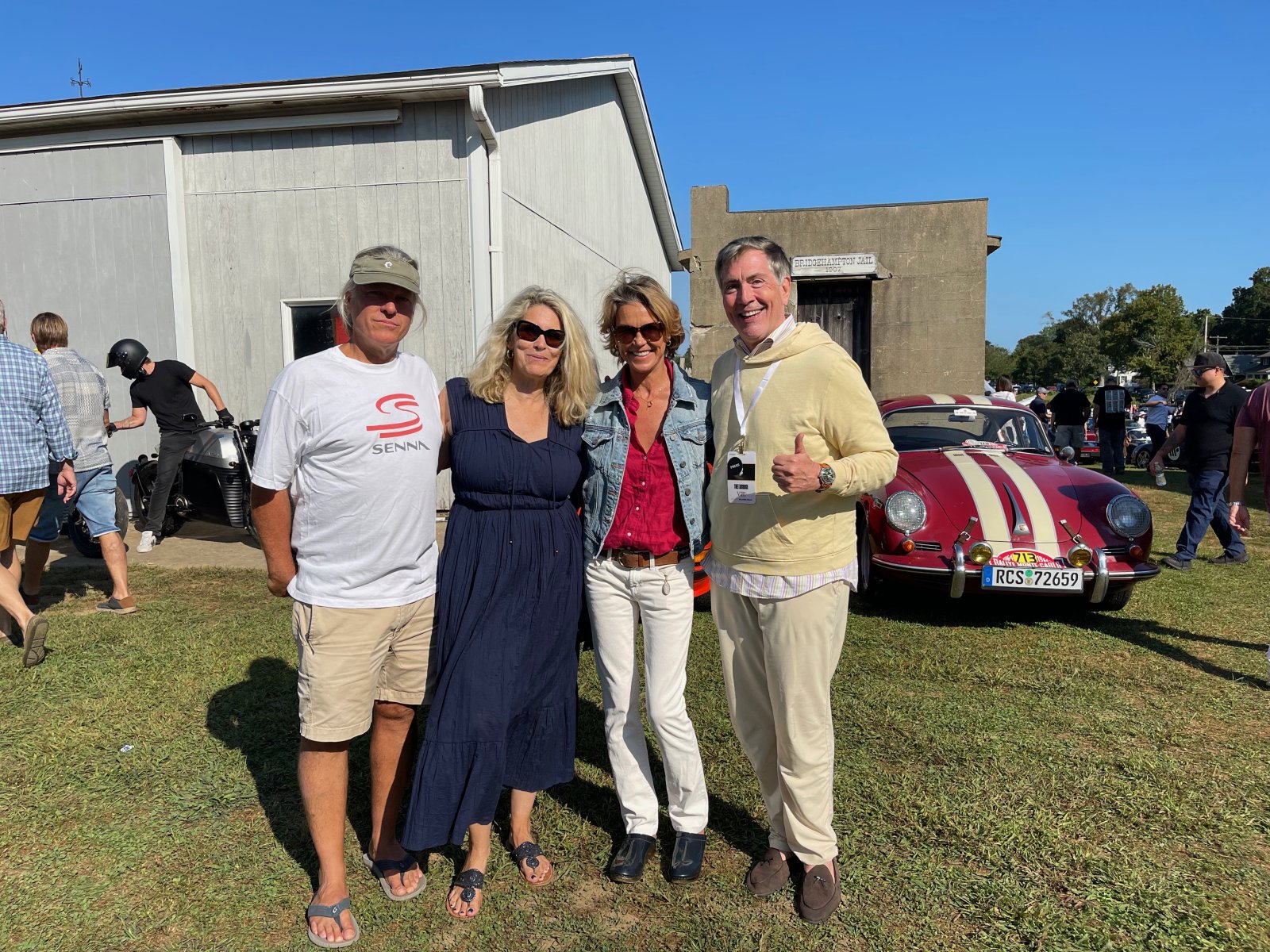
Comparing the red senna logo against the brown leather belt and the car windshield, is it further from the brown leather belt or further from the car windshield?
the car windshield

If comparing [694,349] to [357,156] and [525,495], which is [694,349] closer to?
[357,156]

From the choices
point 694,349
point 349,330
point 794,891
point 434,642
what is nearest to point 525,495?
point 434,642

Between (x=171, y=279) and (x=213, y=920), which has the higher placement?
(x=171, y=279)

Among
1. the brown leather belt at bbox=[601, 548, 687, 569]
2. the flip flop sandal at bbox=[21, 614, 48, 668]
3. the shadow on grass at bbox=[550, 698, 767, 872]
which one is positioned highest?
the brown leather belt at bbox=[601, 548, 687, 569]

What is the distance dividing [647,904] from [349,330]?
6.71 feet

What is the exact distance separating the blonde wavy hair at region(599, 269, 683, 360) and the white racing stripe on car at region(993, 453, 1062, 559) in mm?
3543

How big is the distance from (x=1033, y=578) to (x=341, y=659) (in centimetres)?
432

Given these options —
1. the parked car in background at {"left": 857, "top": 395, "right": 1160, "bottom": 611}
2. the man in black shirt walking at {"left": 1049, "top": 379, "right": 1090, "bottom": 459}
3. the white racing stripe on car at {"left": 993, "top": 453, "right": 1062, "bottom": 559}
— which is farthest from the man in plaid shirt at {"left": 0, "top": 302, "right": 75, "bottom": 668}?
the man in black shirt walking at {"left": 1049, "top": 379, "right": 1090, "bottom": 459}

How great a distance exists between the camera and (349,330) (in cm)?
250

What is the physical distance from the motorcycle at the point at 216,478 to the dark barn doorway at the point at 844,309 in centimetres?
1078

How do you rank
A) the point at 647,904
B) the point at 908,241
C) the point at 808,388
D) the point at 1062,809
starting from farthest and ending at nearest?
the point at 908,241 < the point at 1062,809 < the point at 647,904 < the point at 808,388

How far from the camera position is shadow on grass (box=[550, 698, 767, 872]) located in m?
2.93

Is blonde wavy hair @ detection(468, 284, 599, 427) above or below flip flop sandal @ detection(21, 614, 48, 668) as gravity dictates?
above

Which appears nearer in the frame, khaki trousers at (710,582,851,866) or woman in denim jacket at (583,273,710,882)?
khaki trousers at (710,582,851,866)
